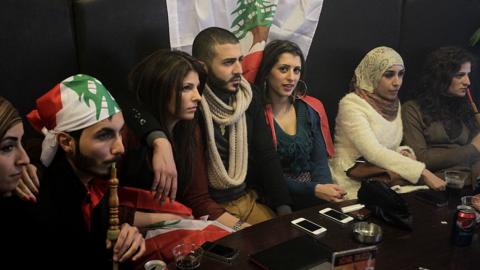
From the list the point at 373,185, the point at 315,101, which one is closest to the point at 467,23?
the point at 315,101

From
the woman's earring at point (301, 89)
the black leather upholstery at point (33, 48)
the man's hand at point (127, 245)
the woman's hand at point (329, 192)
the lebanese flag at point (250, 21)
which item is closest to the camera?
the man's hand at point (127, 245)

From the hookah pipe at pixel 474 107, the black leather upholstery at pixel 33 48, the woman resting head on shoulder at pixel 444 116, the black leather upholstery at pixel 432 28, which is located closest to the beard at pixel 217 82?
the black leather upholstery at pixel 33 48

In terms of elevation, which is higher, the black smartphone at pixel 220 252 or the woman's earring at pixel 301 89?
the woman's earring at pixel 301 89

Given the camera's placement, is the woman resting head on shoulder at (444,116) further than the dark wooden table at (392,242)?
Yes

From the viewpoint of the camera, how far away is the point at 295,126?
2.37 m

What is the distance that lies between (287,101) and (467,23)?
162 cm

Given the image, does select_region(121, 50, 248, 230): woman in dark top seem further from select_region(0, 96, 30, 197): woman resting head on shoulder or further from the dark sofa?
select_region(0, 96, 30, 197): woman resting head on shoulder

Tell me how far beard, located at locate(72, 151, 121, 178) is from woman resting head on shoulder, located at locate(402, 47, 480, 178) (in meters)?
1.89

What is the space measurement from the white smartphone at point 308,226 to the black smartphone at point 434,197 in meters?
0.54

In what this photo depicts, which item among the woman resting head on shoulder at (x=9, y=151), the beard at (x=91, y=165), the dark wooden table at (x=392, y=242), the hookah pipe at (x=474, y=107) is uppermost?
the woman resting head on shoulder at (x=9, y=151)

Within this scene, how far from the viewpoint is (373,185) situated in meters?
1.58

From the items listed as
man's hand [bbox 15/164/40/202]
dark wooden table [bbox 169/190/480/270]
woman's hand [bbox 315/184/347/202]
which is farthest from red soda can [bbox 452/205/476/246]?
man's hand [bbox 15/164/40/202]

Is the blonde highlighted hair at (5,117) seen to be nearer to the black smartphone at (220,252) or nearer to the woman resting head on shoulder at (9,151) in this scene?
the woman resting head on shoulder at (9,151)

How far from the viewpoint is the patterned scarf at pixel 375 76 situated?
8.32 ft
